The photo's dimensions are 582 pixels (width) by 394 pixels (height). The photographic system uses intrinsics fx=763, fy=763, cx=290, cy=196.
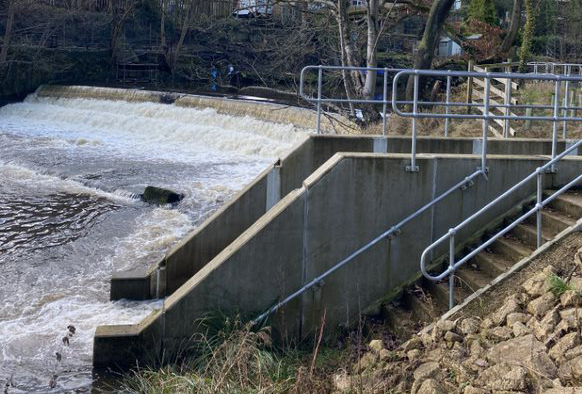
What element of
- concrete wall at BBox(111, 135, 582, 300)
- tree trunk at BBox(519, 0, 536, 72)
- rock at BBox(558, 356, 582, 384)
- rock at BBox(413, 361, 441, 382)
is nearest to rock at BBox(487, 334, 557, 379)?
rock at BBox(558, 356, 582, 384)

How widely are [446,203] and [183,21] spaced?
3785 centimetres

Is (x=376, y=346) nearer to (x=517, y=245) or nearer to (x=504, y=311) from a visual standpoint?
(x=504, y=311)

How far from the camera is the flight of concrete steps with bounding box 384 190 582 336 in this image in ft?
24.7

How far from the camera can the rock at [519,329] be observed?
607 cm

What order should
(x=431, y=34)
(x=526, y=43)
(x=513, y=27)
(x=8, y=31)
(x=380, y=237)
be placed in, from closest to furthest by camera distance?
(x=380, y=237)
(x=431, y=34)
(x=526, y=43)
(x=513, y=27)
(x=8, y=31)

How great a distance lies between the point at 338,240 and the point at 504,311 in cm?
233

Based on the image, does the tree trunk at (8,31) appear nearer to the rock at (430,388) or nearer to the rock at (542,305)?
the rock at (542,305)

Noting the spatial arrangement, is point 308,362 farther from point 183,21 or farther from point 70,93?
point 183,21

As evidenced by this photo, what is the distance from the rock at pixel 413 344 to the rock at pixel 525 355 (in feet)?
2.93

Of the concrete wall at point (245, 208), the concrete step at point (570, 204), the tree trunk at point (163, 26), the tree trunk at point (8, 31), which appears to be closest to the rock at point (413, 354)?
the concrete step at point (570, 204)

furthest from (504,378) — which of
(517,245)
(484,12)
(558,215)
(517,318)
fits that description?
(484,12)

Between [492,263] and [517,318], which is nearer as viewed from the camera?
[517,318]

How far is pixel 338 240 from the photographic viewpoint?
8.39 metres

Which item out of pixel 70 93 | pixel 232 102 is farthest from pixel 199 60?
pixel 232 102
